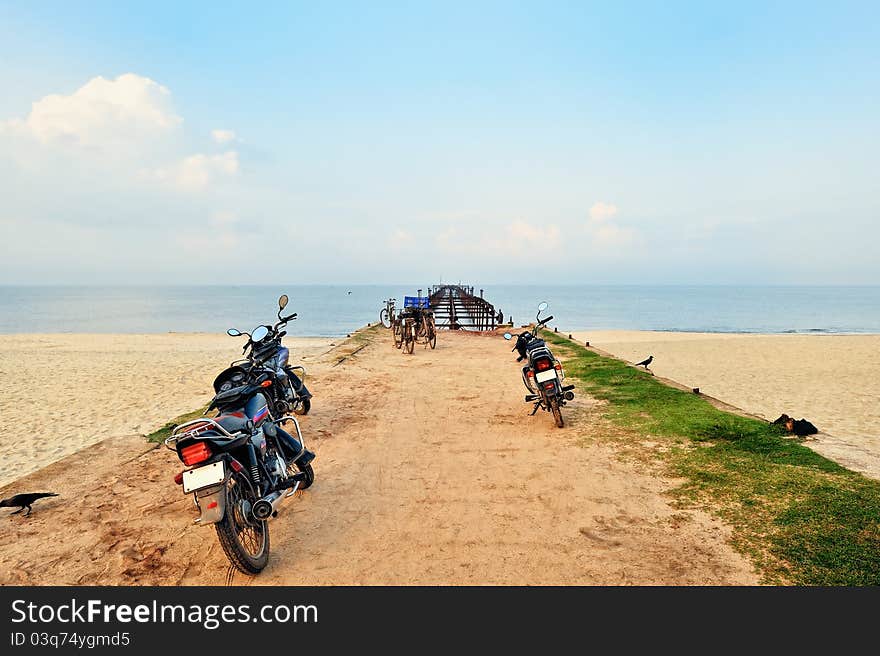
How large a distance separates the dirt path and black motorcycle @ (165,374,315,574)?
1.08 ft

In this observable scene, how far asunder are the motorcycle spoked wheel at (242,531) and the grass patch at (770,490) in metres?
3.48

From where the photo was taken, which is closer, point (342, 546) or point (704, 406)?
point (342, 546)

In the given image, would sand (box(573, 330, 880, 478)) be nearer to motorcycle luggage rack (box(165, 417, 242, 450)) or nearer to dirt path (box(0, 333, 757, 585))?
dirt path (box(0, 333, 757, 585))

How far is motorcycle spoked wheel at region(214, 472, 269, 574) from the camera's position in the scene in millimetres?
3172

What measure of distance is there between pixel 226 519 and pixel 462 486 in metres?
2.52

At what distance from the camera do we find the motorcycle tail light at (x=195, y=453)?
313 cm

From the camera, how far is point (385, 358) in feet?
45.1

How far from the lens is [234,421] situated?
139 inches

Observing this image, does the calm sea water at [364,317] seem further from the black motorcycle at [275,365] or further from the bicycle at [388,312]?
the black motorcycle at [275,365]

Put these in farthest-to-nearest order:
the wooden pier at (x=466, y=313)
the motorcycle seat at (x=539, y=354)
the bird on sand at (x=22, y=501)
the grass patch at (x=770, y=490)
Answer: the wooden pier at (x=466, y=313) < the motorcycle seat at (x=539, y=354) < the bird on sand at (x=22, y=501) < the grass patch at (x=770, y=490)

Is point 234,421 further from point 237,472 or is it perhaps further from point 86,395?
point 86,395

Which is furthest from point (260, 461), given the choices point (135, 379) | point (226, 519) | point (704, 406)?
point (135, 379)

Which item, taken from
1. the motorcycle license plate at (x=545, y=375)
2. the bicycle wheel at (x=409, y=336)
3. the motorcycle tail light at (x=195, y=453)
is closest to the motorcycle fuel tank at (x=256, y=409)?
the motorcycle tail light at (x=195, y=453)

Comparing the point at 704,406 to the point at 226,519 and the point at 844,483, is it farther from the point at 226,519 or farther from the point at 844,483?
the point at 226,519
